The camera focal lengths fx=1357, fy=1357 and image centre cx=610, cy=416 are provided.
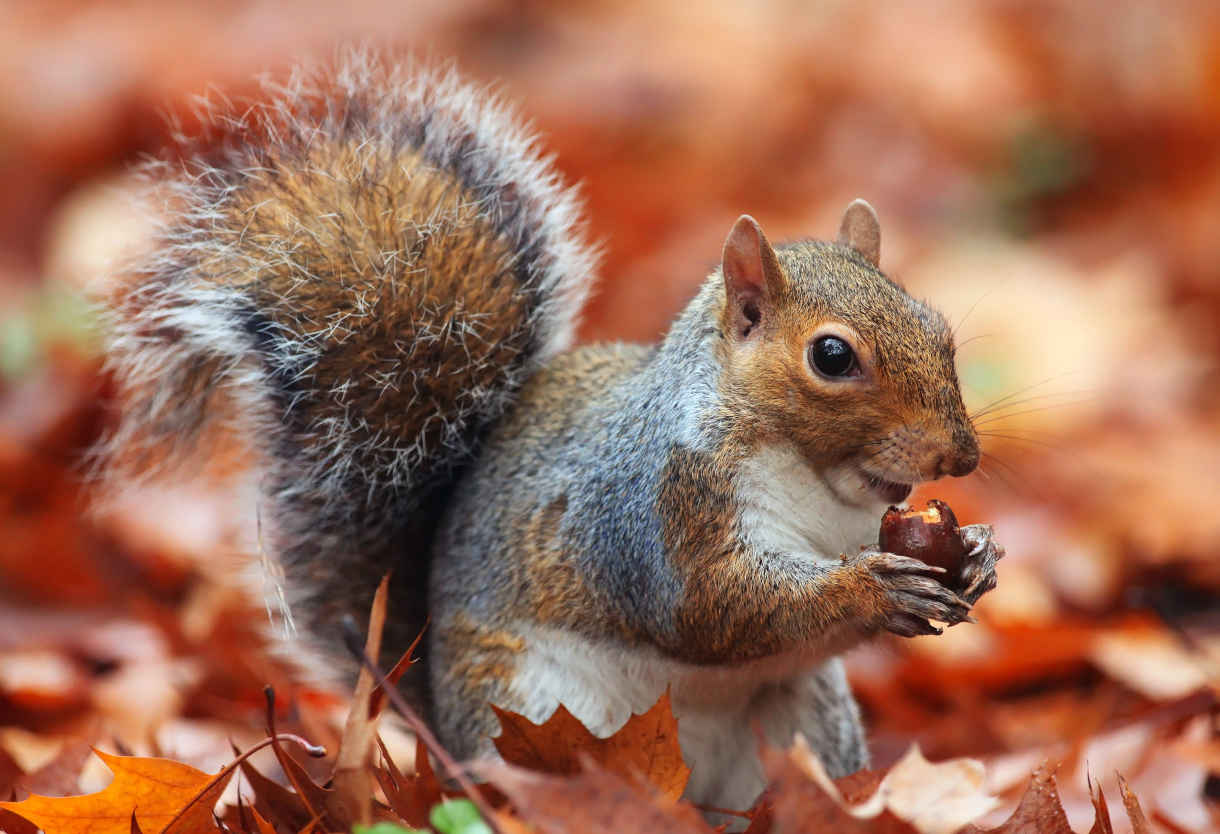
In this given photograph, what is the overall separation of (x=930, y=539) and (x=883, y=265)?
3.07 metres

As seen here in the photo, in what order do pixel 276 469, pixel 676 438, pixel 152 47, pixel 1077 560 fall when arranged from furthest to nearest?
1. pixel 152 47
2. pixel 1077 560
3. pixel 276 469
4. pixel 676 438

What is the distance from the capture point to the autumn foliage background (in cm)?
279

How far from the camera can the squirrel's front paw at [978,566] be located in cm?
188

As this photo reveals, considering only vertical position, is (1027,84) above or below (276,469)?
above

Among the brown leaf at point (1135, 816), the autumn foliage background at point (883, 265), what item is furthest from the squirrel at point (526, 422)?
the brown leaf at point (1135, 816)

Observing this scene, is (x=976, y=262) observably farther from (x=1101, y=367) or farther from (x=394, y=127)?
(x=394, y=127)

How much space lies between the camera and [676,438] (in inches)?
78.7

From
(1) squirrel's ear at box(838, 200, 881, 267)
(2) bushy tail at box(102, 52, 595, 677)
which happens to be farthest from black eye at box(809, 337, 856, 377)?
(2) bushy tail at box(102, 52, 595, 677)

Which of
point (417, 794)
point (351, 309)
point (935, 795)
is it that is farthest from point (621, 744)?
point (351, 309)

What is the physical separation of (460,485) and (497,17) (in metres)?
5.09

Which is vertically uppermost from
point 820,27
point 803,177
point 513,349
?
point 820,27

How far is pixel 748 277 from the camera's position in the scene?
202 cm

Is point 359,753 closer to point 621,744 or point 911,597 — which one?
point 621,744

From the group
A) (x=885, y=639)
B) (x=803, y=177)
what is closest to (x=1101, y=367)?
(x=803, y=177)
